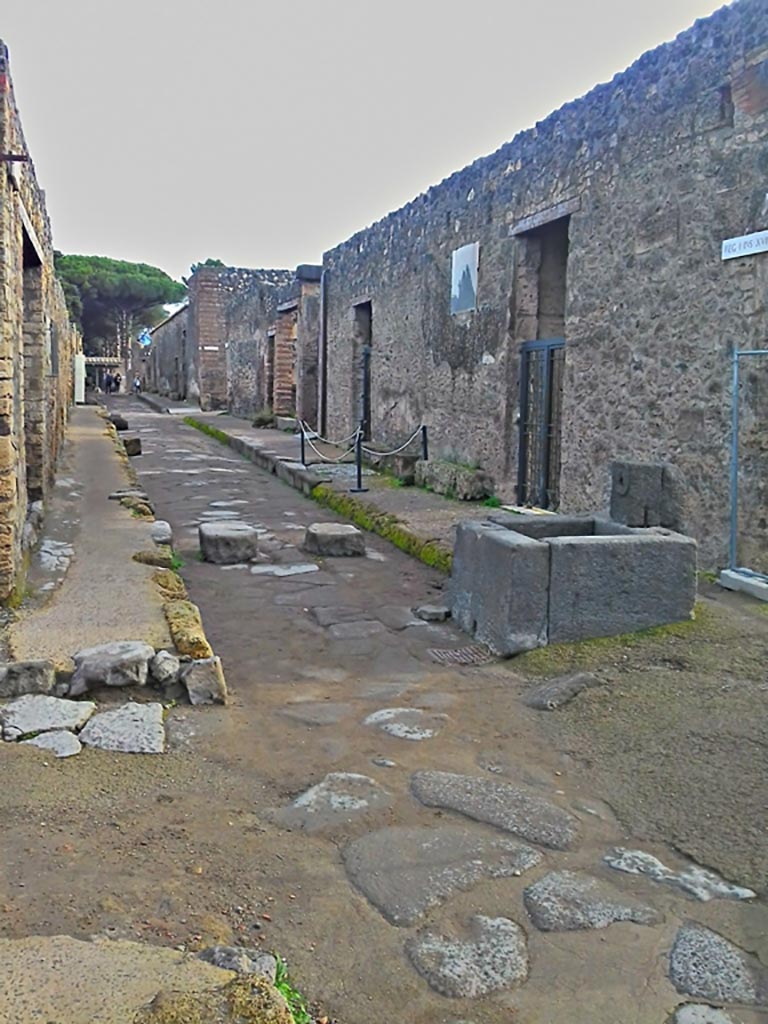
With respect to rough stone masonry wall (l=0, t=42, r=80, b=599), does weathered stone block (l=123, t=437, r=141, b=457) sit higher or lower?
lower

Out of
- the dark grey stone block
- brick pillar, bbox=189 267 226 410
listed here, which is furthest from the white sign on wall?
brick pillar, bbox=189 267 226 410

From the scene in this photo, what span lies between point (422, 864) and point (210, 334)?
93.8ft

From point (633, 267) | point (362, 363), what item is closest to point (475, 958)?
point (633, 267)

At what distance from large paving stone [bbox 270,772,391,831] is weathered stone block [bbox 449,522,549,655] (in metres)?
1.84

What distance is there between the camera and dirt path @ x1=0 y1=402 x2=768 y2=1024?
241 centimetres

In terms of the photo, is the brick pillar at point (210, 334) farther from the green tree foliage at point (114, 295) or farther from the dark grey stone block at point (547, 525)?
the dark grey stone block at point (547, 525)

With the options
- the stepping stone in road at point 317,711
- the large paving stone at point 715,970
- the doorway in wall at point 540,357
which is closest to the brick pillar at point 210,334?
the doorway in wall at point 540,357

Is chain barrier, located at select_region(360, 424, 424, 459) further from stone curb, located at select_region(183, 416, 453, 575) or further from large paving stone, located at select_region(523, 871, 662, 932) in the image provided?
large paving stone, located at select_region(523, 871, 662, 932)

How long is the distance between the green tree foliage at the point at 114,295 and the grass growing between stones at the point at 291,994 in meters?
51.5

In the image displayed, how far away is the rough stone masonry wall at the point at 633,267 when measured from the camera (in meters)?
6.73

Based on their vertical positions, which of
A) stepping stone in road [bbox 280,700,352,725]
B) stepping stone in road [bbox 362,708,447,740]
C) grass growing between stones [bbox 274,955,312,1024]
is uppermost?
grass growing between stones [bbox 274,955,312,1024]

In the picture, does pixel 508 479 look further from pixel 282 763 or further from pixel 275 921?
pixel 275 921

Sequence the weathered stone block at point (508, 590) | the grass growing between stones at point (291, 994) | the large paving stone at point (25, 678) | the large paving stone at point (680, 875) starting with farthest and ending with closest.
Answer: the weathered stone block at point (508, 590) < the large paving stone at point (25, 678) < the large paving stone at point (680, 875) < the grass growing between stones at point (291, 994)

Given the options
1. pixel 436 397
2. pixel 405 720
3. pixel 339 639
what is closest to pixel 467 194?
pixel 436 397
